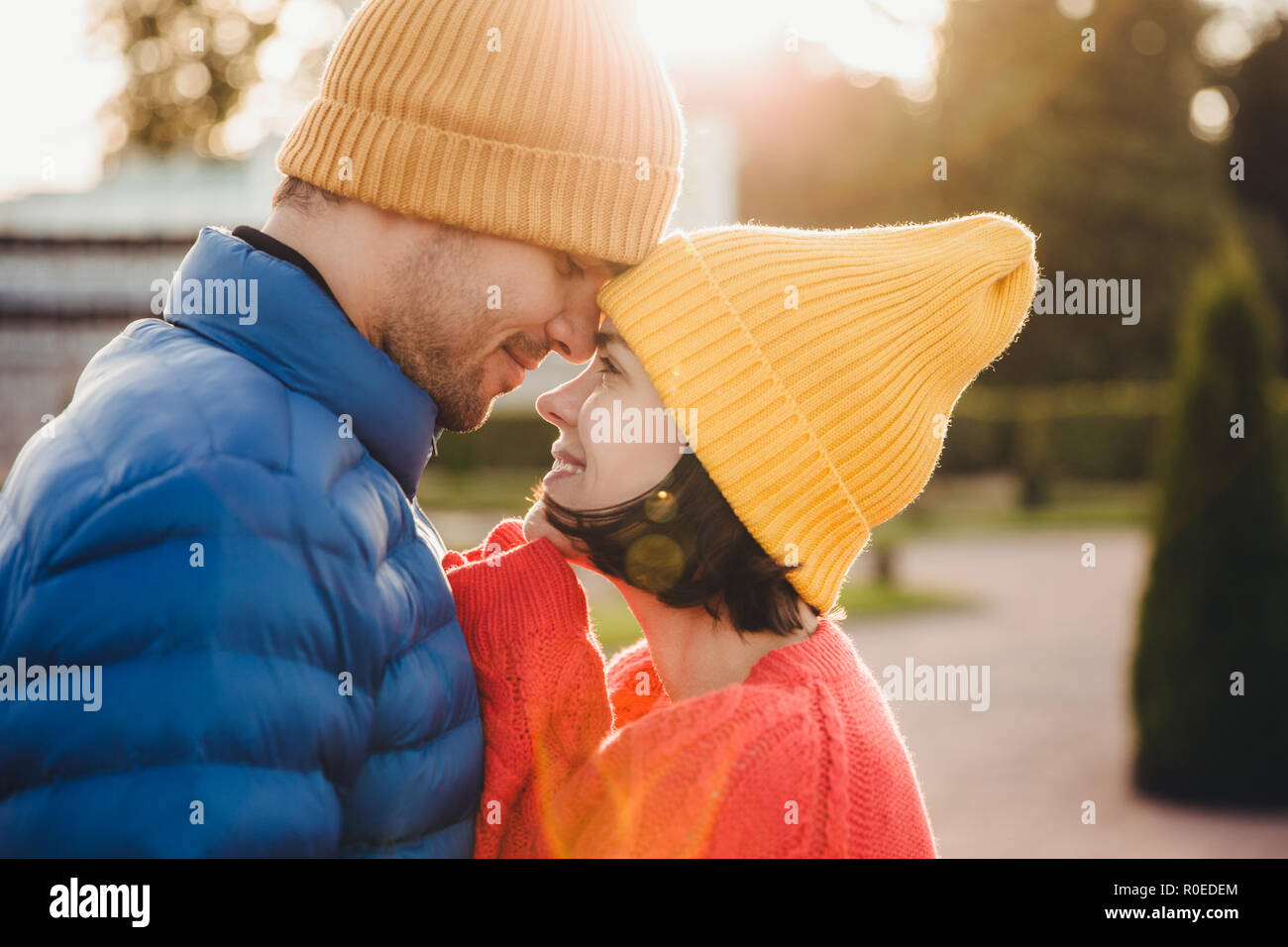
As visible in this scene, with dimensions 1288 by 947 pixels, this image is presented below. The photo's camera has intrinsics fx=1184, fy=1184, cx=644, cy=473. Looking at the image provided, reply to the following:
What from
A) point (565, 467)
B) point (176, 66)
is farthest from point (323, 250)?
point (176, 66)

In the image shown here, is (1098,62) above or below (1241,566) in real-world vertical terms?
above

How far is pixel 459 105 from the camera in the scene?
232cm

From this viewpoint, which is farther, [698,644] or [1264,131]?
[1264,131]

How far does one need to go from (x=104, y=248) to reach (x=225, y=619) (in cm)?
2468

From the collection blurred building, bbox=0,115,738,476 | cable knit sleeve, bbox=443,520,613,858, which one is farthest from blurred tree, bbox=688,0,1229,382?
cable knit sleeve, bbox=443,520,613,858

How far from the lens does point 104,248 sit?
2366 cm

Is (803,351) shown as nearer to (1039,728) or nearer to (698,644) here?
(698,644)

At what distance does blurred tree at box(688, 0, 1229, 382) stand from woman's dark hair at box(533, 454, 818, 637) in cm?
3322

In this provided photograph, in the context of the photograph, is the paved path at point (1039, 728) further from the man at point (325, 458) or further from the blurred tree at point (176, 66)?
the blurred tree at point (176, 66)

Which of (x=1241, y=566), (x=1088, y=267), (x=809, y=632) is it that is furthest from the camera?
(x=1088, y=267)

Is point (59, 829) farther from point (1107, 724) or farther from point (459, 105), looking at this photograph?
point (1107, 724)

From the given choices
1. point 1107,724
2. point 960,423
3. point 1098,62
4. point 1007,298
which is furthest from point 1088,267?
point 1007,298

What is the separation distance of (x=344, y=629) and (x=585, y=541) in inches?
28.1

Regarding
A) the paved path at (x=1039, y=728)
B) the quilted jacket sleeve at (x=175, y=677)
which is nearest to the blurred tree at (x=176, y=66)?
the paved path at (x=1039, y=728)
